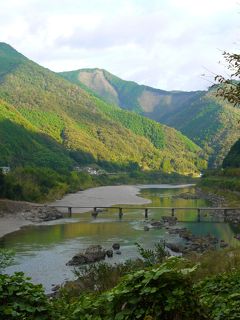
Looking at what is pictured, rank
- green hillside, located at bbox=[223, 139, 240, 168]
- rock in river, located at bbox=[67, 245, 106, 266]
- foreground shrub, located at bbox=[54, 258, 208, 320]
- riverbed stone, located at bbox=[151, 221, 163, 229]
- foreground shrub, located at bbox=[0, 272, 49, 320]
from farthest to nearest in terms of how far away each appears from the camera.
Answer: green hillside, located at bbox=[223, 139, 240, 168], riverbed stone, located at bbox=[151, 221, 163, 229], rock in river, located at bbox=[67, 245, 106, 266], foreground shrub, located at bbox=[0, 272, 49, 320], foreground shrub, located at bbox=[54, 258, 208, 320]

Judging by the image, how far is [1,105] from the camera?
189 m

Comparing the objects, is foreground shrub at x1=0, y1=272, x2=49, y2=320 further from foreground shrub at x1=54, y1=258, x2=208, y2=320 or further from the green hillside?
the green hillside

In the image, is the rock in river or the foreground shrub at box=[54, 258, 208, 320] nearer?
the foreground shrub at box=[54, 258, 208, 320]

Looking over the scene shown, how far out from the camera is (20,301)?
681 centimetres

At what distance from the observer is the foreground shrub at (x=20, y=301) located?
650 cm

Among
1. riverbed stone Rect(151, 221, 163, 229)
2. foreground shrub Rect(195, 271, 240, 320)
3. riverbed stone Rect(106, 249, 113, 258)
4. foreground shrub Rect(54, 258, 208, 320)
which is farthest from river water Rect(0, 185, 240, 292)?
foreground shrub Rect(54, 258, 208, 320)

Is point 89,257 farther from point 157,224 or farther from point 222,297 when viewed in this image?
point 222,297

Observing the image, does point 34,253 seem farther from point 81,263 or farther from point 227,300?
point 227,300

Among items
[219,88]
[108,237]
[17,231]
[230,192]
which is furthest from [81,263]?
[230,192]

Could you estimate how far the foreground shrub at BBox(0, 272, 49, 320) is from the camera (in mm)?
6504

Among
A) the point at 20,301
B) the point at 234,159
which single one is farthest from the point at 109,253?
the point at 234,159

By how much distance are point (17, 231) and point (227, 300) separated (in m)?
49.2

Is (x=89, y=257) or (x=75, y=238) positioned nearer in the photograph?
(x=89, y=257)

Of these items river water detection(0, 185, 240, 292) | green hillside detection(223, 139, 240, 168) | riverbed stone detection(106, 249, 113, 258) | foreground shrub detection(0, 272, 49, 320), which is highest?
green hillside detection(223, 139, 240, 168)
